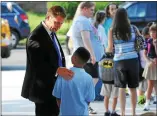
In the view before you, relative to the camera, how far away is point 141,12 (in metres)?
17.1

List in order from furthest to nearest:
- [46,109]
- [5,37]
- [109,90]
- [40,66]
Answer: [5,37], [109,90], [46,109], [40,66]

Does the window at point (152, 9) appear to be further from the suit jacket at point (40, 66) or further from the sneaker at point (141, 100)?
the suit jacket at point (40, 66)

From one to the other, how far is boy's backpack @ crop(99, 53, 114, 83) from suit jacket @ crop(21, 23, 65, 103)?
2.51m

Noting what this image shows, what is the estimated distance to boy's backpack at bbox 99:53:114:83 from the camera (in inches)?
298

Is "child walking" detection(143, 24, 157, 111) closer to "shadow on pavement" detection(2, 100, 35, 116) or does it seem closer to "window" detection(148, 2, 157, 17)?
"shadow on pavement" detection(2, 100, 35, 116)

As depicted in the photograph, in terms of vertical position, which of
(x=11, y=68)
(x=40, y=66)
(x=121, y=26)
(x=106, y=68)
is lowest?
(x=11, y=68)

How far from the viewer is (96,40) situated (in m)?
7.50

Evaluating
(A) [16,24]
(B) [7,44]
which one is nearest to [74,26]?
(B) [7,44]

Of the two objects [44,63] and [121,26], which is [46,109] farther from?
[121,26]

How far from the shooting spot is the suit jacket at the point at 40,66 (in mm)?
5031

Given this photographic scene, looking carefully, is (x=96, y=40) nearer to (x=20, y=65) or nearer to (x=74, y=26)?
(x=74, y=26)

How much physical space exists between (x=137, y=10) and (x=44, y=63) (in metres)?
12.3

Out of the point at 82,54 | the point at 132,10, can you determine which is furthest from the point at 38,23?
the point at 82,54

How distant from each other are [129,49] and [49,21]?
82.8 inches
